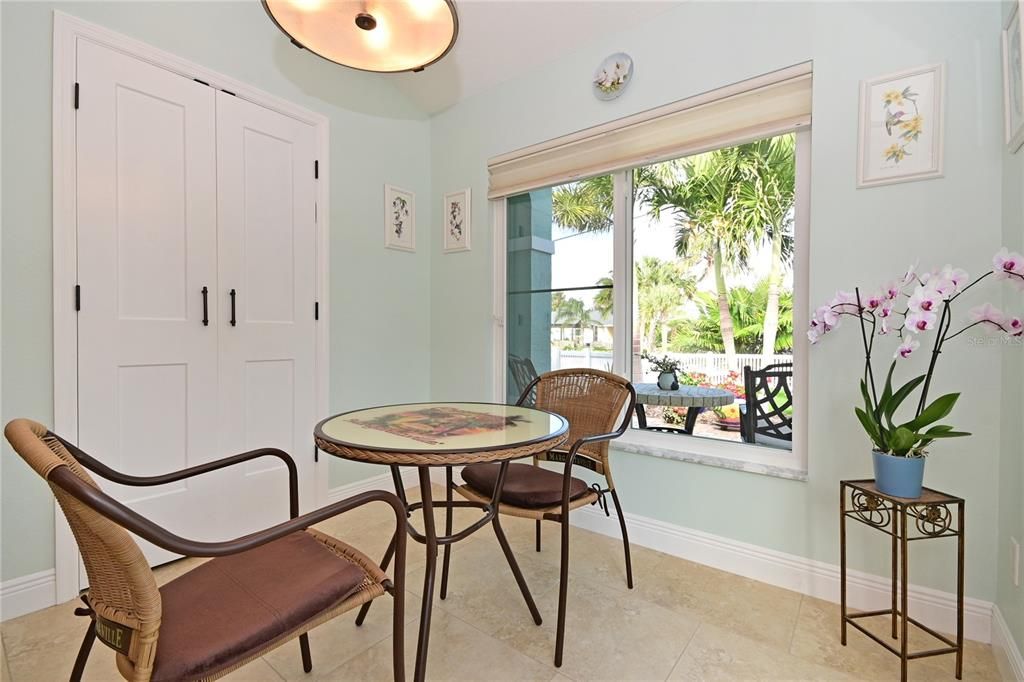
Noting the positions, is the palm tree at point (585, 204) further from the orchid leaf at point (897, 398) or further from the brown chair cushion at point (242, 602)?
the brown chair cushion at point (242, 602)

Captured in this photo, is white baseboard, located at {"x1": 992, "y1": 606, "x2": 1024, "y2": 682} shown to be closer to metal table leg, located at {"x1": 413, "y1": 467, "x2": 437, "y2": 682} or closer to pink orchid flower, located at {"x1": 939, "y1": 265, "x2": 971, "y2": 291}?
pink orchid flower, located at {"x1": 939, "y1": 265, "x2": 971, "y2": 291}

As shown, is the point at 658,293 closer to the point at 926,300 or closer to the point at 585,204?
the point at 585,204

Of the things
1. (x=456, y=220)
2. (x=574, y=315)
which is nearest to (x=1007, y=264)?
(x=574, y=315)

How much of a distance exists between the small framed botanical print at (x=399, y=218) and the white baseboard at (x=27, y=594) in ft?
7.48

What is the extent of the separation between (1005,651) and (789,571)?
64cm

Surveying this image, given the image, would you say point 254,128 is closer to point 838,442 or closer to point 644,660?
point 644,660

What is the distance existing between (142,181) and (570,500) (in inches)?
90.9

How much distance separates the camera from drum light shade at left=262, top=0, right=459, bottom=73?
145cm

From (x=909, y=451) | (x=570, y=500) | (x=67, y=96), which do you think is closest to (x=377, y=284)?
(x=67, y=96)

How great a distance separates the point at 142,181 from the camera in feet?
6.88

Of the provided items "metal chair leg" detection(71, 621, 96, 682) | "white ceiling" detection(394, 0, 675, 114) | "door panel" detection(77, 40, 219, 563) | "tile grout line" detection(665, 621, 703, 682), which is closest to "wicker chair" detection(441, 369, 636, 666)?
"tile grout line" detection(665, 621, 703, 682)

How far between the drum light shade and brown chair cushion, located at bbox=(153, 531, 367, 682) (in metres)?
1.56

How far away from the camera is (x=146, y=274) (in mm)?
2115

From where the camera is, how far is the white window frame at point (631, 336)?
2020 millimetres
